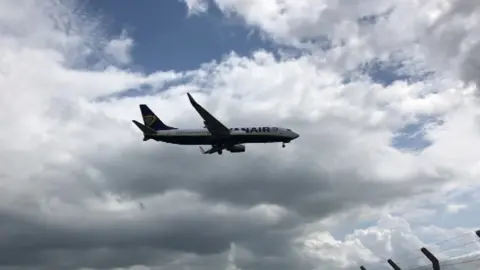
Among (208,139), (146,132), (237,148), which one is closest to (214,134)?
(208,139)

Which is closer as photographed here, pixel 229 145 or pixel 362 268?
pixel 362 268

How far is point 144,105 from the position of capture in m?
139

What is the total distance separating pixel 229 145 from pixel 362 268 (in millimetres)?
73162

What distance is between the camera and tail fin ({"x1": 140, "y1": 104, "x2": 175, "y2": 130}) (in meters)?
126

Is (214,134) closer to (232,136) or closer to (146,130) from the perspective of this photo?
(232,136)

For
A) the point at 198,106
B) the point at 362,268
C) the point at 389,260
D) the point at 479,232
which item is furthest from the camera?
the point at 198,106

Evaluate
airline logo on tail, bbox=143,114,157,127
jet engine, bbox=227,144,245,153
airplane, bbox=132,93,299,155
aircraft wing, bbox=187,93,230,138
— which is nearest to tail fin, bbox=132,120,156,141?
airplane, bbox=132,93,299,155

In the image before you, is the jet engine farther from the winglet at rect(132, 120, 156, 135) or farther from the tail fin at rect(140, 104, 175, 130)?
the winglet at rect(132, 120, 156, 135)

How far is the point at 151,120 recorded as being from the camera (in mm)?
130750

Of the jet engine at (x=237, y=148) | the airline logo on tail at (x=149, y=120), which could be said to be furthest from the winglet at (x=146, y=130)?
the jet engine at (x=237, y=148)

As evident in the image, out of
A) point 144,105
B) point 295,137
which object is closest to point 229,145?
point 295,137

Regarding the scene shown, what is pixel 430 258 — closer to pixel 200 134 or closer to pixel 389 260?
pixel 389 260

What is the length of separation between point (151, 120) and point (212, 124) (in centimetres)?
2055

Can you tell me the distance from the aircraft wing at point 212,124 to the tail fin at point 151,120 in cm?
1116
